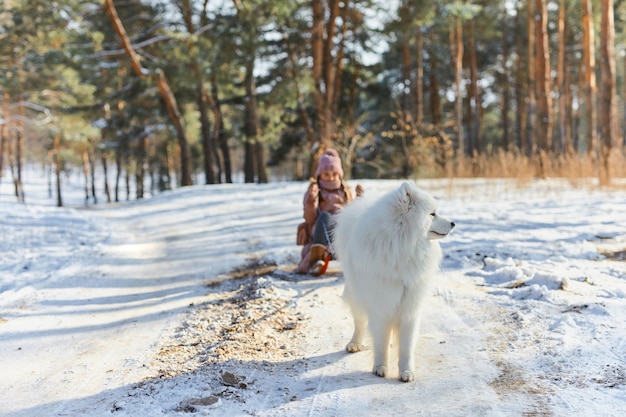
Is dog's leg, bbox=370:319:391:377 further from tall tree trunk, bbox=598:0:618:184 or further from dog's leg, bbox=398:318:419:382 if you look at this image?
tall tree trunk, bbox=598:0:618:184

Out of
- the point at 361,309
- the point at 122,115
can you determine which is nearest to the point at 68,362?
the point at 361,309

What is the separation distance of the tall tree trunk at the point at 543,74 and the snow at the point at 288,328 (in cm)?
703

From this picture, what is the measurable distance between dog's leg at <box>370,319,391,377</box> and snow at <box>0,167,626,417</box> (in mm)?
109

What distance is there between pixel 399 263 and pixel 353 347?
37.8 inches

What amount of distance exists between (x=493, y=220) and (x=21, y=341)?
284 inches

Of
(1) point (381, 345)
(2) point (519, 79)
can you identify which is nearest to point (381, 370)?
(1) point (381, 345)

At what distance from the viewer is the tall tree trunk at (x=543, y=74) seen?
14.4m

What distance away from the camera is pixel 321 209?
6.43 meters

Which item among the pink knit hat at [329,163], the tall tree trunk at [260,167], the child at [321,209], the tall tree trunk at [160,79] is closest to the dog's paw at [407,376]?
the child at [321,209]

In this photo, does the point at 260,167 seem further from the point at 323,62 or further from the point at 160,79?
the point at 323,62

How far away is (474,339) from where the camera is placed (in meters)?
3.87

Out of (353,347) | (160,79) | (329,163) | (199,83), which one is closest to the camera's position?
(353,347)

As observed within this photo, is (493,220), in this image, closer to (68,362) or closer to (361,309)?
(361,309)

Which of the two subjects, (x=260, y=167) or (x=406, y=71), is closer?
(x=260, y=167)
